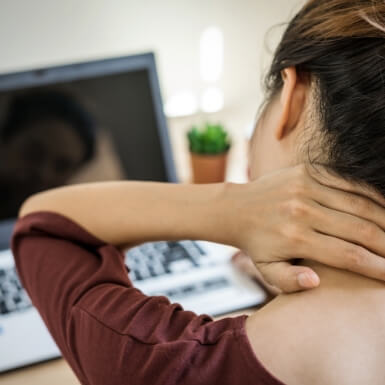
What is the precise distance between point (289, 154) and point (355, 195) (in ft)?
0.30

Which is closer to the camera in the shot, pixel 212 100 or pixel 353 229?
pixel 353 229

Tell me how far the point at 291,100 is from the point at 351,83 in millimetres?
81

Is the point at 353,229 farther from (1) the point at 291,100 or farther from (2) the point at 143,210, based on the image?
(2) the point at 143,210

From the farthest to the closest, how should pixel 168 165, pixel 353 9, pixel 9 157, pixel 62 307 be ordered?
pixel 168 165, pixel 9 157, pixel 62 307, pixel 353 9

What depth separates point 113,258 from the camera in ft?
2.01

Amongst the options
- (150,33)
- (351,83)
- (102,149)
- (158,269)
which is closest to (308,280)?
(351,83)

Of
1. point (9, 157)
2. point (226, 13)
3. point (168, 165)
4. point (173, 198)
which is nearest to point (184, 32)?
point (226, 13)

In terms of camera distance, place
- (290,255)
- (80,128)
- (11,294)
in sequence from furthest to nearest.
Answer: (80,128)
(11,294)
(290,255)

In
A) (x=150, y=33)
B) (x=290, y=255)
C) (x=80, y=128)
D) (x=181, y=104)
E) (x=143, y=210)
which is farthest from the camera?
(x=181, y=104)

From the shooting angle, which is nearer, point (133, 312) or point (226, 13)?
point (133, 312)

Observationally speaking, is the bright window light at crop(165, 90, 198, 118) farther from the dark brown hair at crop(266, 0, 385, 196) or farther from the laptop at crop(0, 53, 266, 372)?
the dark brown hair at crop(266, 0, 385, 196)

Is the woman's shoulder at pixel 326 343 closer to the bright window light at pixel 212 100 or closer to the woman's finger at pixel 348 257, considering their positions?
the woman's finger at pixel 348 257

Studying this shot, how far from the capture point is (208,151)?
3.96 ft

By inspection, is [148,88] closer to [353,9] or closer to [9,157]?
[9,157]
